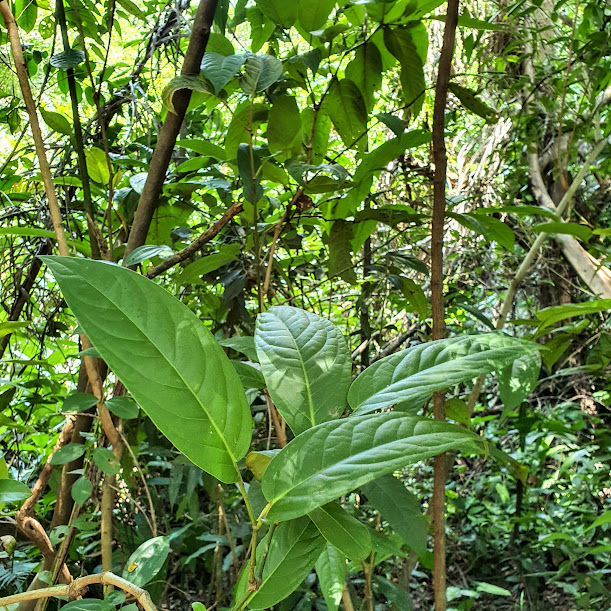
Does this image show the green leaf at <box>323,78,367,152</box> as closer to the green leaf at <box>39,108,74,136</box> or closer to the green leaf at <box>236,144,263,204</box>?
the green leaf at <box>236,144,263,204</box>

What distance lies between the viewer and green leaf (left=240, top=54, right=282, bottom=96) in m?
0.62

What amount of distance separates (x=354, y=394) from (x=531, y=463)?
1.86 meters

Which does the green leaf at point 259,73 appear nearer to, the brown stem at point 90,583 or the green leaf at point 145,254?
the green leaf at point 145,254

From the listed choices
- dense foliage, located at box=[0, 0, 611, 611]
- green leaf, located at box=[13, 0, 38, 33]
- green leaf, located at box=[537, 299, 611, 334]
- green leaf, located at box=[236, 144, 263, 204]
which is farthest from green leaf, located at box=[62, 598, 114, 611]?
green leaf, located at box=[13, 0, 38, 33]

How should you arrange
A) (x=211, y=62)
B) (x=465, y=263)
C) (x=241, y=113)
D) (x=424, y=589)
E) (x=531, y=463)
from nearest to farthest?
(x=211, y=62), (x=241, y=113), (x=424, y=589), (x=465, y=263), (x=531, y=463)

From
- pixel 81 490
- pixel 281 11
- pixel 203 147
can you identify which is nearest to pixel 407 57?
pixel 281 11

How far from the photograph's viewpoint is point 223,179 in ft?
3.20

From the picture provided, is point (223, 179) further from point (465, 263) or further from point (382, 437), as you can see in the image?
point (465, 263)

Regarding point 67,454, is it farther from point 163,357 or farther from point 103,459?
point 163,357

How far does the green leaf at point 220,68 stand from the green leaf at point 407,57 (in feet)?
0.72

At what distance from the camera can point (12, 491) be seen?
40 centimetres

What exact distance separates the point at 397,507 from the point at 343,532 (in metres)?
0.23

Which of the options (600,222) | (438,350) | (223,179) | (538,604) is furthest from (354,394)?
(600,222)

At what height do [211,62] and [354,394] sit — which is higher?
[211,62]
